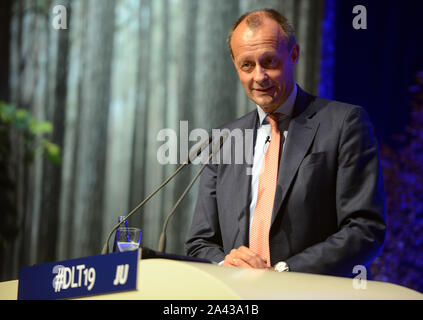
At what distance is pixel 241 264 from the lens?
1497mm

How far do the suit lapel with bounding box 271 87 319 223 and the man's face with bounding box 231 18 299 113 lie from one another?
0.11 metres

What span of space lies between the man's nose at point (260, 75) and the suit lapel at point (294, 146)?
18cm

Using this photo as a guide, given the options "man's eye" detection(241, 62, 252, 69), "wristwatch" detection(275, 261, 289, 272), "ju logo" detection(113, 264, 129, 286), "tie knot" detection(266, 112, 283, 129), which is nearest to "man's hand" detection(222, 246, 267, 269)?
"wristwatch" detection(275, 261, 289, 272)

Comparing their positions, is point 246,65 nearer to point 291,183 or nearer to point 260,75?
point 260,75

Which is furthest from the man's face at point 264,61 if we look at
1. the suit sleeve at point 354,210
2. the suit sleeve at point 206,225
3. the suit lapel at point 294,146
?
the suit sleeve at point 206,225

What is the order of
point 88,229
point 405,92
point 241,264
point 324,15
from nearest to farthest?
point 241,264 → point 405,92 → point 324,15 → point 88,229

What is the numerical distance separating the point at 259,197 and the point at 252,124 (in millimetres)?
360

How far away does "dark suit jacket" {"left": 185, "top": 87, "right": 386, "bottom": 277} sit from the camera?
64.4 inches

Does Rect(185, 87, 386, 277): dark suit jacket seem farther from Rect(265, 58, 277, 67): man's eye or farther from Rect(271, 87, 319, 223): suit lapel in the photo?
Rect(265, 58, 277, 67): man's eye

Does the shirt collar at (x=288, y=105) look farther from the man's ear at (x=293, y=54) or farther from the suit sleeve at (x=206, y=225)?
the suit sleeve at (x=206, y=225)

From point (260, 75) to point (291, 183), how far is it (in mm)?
406
